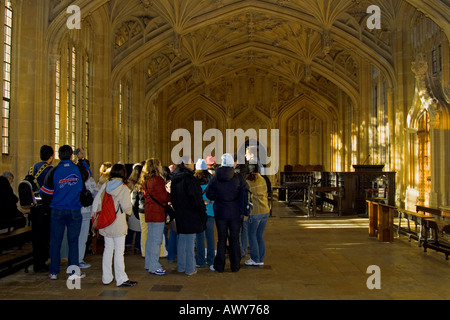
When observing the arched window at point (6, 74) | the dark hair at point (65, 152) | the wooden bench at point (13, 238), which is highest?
the arched window at point (6, 74)

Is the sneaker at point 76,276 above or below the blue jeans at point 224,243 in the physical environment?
below

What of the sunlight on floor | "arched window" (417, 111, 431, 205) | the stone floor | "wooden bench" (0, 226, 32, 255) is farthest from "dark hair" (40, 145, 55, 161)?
"arched window" (417, 111, 431, 205)

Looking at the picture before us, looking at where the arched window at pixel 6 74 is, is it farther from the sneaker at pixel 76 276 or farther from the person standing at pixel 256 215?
the person standing at pixel 256 215

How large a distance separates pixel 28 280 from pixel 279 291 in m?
3.06

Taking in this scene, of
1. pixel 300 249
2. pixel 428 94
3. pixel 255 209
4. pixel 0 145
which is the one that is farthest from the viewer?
pixel 428 94

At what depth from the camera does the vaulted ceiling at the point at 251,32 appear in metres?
15.9

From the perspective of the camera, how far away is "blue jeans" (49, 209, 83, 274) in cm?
562

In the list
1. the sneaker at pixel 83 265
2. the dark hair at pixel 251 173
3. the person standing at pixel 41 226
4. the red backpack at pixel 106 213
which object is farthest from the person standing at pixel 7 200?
the dark hair at pixel 251 173

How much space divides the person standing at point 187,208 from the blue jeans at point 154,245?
27 centimetres

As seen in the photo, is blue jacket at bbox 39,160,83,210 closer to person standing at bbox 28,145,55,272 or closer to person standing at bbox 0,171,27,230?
person standing at bbox 28,145,55,272

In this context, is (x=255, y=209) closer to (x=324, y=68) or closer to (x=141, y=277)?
(x=141, y=277)

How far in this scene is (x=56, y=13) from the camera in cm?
1112

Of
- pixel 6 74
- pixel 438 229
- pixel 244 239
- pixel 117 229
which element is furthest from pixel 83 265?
pixel 6 74

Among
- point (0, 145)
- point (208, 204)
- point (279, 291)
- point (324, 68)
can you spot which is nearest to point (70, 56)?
point (0, 145)
